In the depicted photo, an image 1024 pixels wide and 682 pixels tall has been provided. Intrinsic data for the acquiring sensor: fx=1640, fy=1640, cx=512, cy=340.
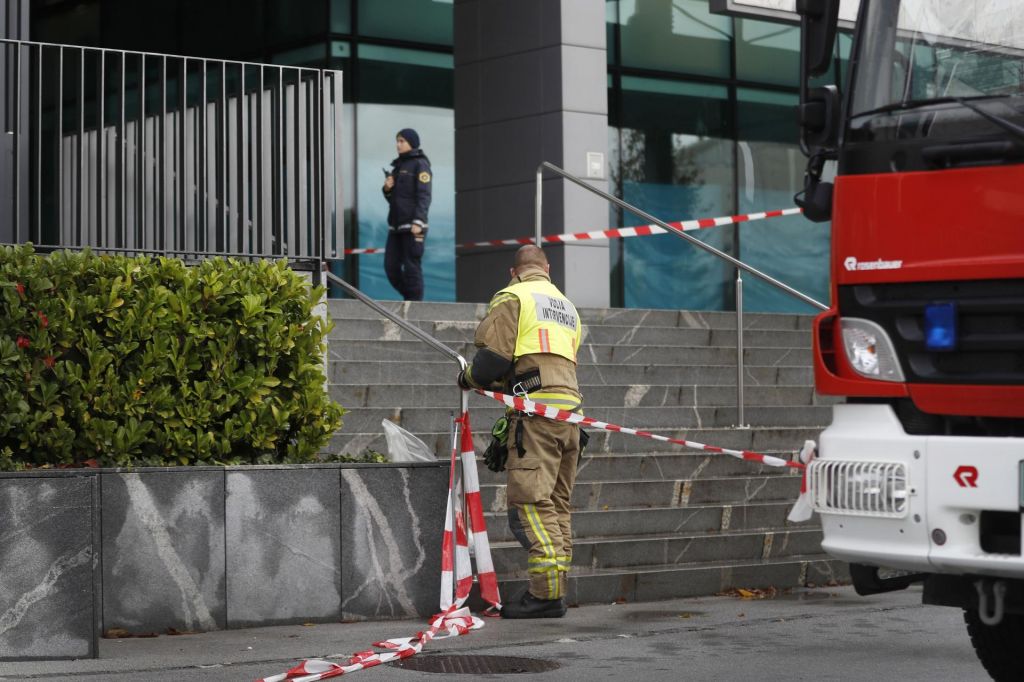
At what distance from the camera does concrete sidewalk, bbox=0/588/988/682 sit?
289 inches

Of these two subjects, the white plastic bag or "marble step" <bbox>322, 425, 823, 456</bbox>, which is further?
"marble step" <bbox>322, 425, 823, 456</bbox>

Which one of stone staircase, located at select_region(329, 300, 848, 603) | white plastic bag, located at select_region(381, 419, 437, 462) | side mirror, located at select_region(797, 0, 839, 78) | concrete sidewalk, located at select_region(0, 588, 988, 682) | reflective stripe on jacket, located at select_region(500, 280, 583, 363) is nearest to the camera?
→ side mirror, located at select_region(797, 0, 839, 78)

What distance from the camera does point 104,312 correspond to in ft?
27.9

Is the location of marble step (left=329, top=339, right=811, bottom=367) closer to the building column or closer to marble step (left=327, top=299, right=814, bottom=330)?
marble step (left=327, top=299, right=814, bottom=330)

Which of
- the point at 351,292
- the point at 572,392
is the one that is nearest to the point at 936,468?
the point at 572,392

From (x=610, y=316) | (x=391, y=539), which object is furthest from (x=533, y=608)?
(x=610, y=316)

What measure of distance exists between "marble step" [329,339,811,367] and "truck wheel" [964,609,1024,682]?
20.7ft

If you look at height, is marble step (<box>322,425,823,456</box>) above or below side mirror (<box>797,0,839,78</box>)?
below

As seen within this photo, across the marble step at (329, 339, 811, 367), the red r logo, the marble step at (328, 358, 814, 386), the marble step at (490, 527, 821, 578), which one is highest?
the marble step at (329, 339, 811, 367)

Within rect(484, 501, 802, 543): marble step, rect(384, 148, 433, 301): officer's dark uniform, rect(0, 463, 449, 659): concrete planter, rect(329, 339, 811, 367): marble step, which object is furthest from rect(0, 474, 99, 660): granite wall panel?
rect(384, 148, 433, 301): officer's dark uniform

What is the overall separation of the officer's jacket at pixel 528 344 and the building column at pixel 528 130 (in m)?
7.63

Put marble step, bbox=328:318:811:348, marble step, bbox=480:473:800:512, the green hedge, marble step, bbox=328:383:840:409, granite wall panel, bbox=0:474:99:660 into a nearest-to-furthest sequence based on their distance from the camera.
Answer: granite wall panel, bbox=0:474:99:660
the green hedge
marble step, bbox=480:473:800:512
marble step, bbox=328:383:840:409
marble step, bbox=328:318:811:348

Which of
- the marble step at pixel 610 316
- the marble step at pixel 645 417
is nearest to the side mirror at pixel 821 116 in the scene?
the marble step at pixel 645 417

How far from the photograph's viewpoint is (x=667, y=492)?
1109 centimetres
